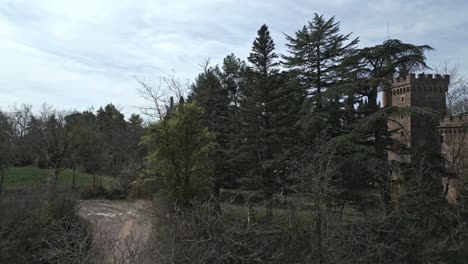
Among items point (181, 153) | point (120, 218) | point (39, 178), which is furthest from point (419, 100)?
point (39, 178)

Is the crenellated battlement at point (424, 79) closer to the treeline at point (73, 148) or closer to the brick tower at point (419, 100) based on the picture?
the brick tower at point (419, 100)

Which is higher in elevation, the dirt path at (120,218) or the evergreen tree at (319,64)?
the evergreen tree at (319,64)

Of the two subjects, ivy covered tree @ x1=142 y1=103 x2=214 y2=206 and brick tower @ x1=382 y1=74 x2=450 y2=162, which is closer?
ivy covered tree @ x1=142 y1=103 x2=214 y2=206

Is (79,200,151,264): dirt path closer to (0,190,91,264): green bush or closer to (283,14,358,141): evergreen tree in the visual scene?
(0,190,91,264): green bush

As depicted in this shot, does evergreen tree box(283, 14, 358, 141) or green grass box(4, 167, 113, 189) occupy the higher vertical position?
evergreen tree box(283, 14, 358, 141)

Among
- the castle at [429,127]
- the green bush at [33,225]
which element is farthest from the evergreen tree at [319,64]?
the green bush at [33,225]

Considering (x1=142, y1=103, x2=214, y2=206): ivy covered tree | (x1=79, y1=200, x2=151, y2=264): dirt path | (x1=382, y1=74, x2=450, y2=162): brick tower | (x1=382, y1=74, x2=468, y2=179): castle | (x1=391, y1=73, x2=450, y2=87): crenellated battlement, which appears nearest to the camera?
(x1=79, y1=200, x2=151, y2=264): dirt path

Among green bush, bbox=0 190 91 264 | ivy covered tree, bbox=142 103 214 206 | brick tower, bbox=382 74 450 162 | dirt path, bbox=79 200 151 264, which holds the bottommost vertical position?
dirt path, bbox=79 200 151 264

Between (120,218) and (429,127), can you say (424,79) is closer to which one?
(429,127)

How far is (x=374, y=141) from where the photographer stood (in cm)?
2772

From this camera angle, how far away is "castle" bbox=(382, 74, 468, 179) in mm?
28219

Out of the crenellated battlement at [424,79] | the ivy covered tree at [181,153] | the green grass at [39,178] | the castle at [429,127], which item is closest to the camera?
the ivy covered tree at [181,153]

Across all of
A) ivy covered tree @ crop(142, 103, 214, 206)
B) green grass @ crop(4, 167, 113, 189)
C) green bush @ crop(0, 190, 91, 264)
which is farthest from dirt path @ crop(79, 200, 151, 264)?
green grass @ crop(4, 167, 113, 189)

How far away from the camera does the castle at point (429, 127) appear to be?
28219 millimetres
